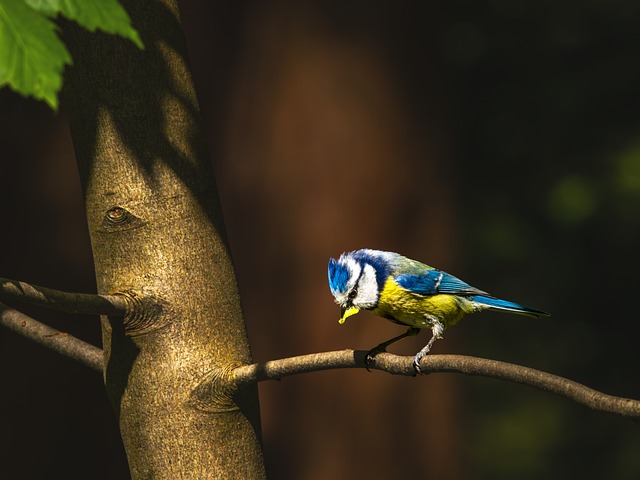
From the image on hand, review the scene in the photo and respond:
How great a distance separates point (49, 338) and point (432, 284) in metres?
0.99

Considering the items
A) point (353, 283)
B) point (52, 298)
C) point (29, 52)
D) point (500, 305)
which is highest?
point (29, 52)

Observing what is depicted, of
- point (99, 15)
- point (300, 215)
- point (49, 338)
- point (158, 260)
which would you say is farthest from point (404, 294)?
point (300, 215)

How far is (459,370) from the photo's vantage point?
6.00ft

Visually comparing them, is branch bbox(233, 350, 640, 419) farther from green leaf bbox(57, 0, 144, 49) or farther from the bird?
green leaf bbox(57, 0, 144, 49)

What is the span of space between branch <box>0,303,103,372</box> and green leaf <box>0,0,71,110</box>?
1.12 m

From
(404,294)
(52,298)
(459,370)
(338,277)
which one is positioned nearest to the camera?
(459,370)

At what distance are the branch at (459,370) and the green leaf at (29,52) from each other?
827mm

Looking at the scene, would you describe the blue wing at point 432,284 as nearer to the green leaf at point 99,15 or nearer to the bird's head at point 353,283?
the bird's head at point 353,283

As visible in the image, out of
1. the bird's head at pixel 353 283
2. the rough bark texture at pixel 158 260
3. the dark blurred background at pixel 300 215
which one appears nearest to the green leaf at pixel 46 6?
the rough bark texture at pixel 158 260

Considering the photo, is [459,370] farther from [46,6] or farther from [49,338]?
[49,338]

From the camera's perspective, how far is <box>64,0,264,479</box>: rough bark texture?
223 cm

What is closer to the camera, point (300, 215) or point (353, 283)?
point (353, 283)

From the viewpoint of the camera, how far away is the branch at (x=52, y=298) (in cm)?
197

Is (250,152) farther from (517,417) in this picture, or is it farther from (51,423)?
(517,417)
